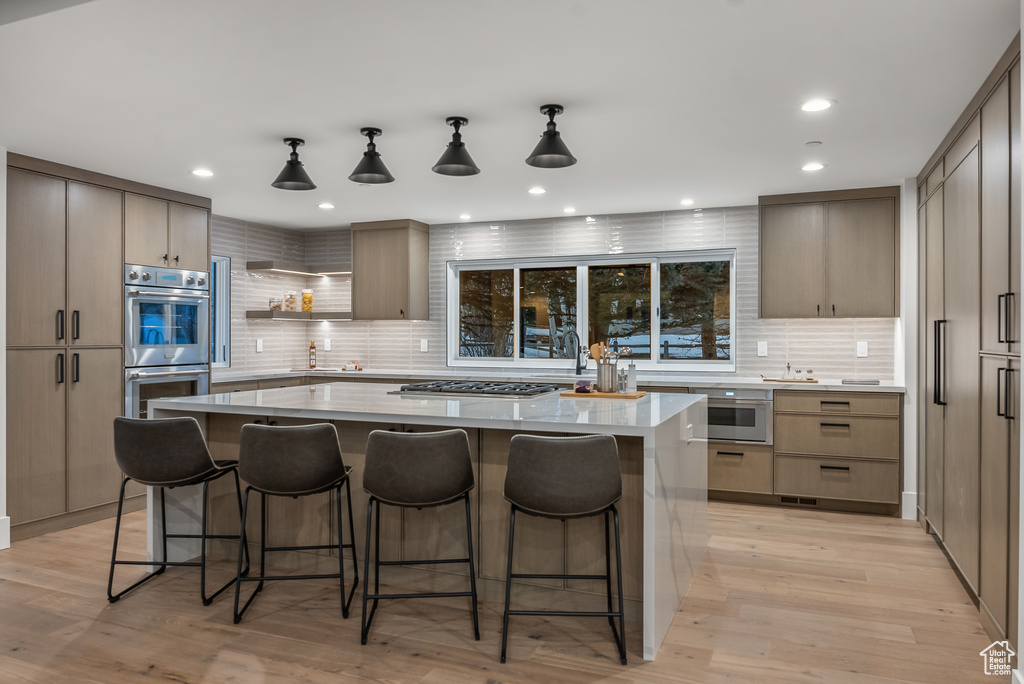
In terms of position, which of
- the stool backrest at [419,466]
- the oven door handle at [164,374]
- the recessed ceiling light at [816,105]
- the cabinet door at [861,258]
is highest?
the recessed ceiling light at [816,105]

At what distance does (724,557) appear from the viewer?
385cm

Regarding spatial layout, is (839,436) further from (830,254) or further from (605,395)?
(605,395)

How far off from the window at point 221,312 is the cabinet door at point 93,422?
5.02ft

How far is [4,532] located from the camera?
3.99 metres

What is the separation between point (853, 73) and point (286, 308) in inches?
220

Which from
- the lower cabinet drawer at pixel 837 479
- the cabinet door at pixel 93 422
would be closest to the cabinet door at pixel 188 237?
the cabinet door at pixel 93 422

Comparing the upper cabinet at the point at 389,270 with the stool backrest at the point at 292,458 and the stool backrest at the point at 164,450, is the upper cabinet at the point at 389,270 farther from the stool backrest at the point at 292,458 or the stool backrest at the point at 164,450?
the stool backrest at the point at 292,458

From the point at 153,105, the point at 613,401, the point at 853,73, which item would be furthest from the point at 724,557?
the point at 153,105

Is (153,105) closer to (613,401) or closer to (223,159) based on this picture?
(223,159)

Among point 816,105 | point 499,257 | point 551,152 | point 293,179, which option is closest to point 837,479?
point 816,105

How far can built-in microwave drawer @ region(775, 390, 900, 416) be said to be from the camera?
15.6ft

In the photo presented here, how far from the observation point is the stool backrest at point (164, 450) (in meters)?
3.10

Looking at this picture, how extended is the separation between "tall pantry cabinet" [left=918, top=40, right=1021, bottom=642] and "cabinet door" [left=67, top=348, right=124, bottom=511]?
5098 mm

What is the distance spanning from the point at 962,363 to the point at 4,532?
17.5 feet
